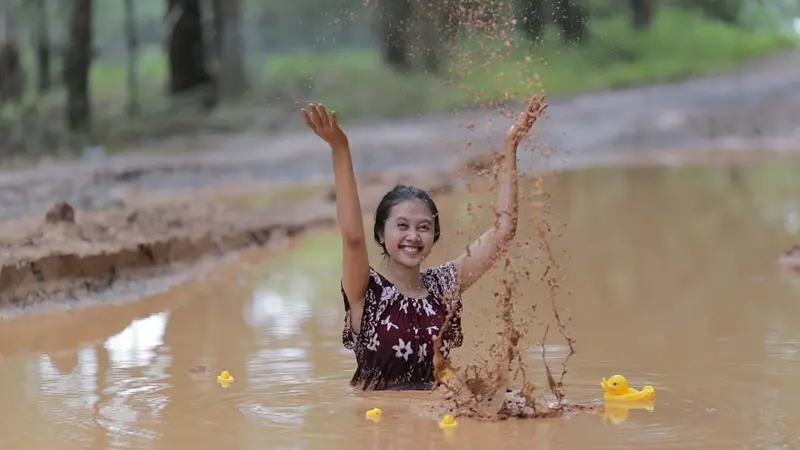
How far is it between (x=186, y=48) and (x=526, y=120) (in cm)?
1925

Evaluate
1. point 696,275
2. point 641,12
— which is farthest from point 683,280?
point 641,12

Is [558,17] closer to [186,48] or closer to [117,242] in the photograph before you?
[117,242]

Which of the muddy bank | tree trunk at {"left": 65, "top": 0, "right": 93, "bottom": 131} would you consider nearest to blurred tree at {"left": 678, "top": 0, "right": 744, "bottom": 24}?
tree trunk at {"left": 65, "top": 0, "right": 93, "bottom": 131}

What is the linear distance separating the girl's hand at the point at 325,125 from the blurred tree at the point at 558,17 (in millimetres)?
1855

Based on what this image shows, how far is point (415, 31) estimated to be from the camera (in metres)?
9.09

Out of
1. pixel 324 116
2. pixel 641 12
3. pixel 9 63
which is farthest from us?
pixel 641 12

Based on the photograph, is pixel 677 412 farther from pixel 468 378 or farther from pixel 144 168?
pixel 144 168

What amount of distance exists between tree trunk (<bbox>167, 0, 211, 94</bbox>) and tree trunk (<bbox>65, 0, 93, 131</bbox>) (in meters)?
2.32

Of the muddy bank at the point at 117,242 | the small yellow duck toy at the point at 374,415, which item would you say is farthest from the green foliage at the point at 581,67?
the small yellow duck toy at the point at 374,415

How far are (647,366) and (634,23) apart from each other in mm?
26051

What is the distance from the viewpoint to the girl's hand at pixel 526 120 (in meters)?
4.38

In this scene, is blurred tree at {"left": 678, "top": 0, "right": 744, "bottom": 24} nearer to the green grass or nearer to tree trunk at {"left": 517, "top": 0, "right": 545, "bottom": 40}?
the green grass

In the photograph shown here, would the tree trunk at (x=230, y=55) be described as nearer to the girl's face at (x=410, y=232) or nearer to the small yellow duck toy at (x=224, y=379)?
the small yellow duck toy at (x=224, y=379)

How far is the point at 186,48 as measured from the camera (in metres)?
23.0
